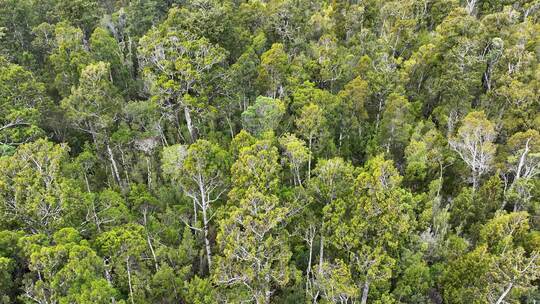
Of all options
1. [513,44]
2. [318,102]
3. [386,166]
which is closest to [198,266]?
[386,166]

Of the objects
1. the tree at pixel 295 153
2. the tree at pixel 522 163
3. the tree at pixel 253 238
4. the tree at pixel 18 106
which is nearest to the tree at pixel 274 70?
the tree at pixel 295 153

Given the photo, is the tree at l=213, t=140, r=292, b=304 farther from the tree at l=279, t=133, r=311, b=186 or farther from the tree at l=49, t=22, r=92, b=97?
the tree at l=49, t=22, r=92, b=97

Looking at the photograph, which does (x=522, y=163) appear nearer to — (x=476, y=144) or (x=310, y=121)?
(x=476, y=144)

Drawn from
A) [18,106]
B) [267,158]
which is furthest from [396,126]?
[18,106]

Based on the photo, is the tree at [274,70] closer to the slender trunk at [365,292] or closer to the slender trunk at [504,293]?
the slender trunk at [365,292]

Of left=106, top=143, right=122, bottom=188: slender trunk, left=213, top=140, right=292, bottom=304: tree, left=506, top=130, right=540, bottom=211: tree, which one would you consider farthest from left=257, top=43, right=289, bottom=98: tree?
left=506, top=130, right=540, bottom=211: tree
